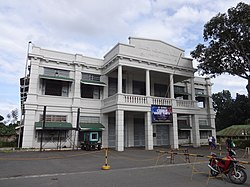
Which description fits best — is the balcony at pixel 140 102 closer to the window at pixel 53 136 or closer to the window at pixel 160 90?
the window at pixel 160 90

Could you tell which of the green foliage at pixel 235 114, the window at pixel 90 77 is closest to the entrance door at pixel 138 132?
the window at pixel 90 77

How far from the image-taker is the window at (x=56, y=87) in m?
20.3

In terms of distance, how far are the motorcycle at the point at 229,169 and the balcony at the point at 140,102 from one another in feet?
37.2

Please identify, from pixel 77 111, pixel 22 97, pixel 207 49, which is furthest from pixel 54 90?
pixel 207 49

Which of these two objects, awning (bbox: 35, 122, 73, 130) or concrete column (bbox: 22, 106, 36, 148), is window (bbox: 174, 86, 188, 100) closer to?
awning (bbox: 35, 122, 73, 130)

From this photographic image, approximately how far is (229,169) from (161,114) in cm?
1254

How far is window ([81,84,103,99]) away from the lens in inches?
859

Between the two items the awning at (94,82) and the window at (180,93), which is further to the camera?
the window at (180,93)

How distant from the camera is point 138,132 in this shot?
918 inches

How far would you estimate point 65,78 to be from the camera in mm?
20125

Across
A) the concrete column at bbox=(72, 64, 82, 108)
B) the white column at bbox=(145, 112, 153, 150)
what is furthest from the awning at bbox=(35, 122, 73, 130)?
the white column at bbox=(145, 112, 153, 150)

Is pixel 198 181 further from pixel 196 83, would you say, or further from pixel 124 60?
pixel 196 83

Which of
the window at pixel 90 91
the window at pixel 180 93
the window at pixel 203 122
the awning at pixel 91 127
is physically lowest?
the awning at pixel 91 127

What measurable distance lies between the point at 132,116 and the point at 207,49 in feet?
35.7
